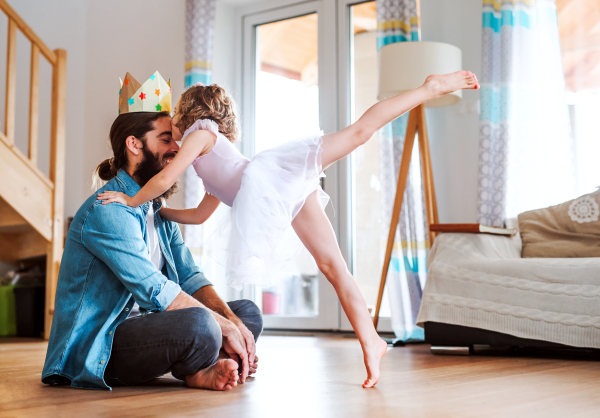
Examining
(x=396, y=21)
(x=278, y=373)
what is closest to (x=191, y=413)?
(x=278, y=373)

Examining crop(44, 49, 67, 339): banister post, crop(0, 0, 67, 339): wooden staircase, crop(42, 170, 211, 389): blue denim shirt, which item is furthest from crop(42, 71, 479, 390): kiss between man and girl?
crop(44, 49, 67, 339): banister post

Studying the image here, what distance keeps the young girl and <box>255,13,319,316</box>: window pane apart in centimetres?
222

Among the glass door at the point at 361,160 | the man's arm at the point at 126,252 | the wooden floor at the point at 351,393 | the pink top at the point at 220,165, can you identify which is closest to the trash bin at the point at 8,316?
the wooden floor at the point at 351,393

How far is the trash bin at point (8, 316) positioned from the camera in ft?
13.1

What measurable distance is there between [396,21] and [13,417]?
298cm

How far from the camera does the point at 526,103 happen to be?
3.14 metres

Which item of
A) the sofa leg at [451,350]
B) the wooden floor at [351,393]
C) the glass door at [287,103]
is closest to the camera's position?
the wooden floor at [351,393]

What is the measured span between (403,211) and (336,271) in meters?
1.74

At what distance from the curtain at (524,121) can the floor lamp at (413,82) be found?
0.25 metres

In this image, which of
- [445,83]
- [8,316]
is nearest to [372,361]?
[445,83]

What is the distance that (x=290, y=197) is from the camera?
5.54ft

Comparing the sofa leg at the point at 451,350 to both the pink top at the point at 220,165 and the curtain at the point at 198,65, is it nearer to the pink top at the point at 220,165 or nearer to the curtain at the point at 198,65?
the pink top at the point at 220,165

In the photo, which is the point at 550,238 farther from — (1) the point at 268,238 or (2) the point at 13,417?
(2) the point at 13,417

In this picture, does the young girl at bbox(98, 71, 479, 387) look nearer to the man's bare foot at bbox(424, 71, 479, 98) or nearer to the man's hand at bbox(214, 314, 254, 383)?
the man's bare foot at bbox(424, 71, 479, 98)
